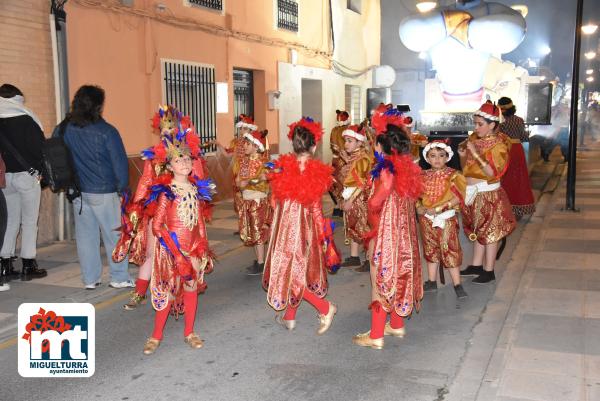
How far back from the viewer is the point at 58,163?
20.7 ft

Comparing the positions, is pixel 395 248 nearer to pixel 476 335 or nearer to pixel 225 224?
pixel 476 335

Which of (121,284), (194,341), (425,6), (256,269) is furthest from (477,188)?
(425,6)

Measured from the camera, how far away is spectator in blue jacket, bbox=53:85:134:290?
20.8 feet

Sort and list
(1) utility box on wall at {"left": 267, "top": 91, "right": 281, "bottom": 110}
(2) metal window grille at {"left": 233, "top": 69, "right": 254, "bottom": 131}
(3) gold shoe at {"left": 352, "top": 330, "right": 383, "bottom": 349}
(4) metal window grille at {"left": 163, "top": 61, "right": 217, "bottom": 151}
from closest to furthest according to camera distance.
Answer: (3) gold shoe at {"left": 352, "top": 330, "right": 383, "bottom": 349}
(4) metal window grille at {"left": 163, "top": 61, "right": 217, "bottom": 151}
(2) metal window grille at {"left": 233, "top": 69, "right": 254, "bottom": 131}
(1) utility box on wall at {"left": 267, "top": 91, "right": 281, "bottom": 110}

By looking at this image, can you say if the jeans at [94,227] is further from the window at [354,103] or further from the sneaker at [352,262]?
the window at [354,103]

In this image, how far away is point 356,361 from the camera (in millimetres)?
4844

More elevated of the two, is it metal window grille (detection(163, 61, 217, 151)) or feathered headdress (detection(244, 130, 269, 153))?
metal window grille (detection(163, 61, 217, 151))

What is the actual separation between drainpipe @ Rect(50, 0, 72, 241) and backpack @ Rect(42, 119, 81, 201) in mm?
2987

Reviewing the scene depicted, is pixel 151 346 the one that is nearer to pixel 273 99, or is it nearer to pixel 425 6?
pixel 273 99

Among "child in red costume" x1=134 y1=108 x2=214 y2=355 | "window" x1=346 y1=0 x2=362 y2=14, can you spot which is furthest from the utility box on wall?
"child in red costume" x1=134 y1=108 x2=214 y2=355

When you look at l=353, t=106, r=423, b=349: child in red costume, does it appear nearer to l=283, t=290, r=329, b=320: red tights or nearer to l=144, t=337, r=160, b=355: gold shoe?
l=283, t=290, r=329, b=320: red tights

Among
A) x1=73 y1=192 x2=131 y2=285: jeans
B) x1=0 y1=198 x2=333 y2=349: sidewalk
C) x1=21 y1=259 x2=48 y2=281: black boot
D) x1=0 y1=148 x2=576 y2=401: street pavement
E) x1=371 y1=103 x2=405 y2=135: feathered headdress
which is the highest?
x1=371 y1=103 x2=405 y2=135: feathered headdress

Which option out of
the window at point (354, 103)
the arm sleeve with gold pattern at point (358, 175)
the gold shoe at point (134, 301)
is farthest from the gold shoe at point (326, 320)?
the window at point (354, 103)

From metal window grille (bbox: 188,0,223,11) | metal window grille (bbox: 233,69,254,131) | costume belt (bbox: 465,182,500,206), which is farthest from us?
metal window grille (bbox: 233,69,254,131)
